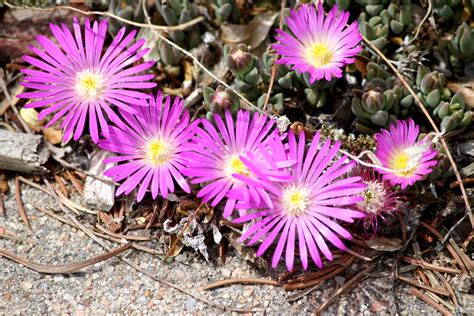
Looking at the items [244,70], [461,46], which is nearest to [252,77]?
[244,70]

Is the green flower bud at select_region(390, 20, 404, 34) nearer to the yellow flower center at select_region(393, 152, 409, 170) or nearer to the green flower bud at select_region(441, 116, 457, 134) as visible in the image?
the green flower bud at select_region(441, 116, 457, 134)

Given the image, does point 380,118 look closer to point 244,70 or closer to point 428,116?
point 428,116

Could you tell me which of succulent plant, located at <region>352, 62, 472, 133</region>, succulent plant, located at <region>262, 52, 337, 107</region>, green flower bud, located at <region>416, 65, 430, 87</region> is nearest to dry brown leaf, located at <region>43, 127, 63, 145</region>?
succulent plant, located at <region>262, 52, 337, 107</region>

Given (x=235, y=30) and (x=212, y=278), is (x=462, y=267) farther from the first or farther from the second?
(x=235, y=30)

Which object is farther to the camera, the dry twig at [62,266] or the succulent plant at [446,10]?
the succulent plant at [446,10]

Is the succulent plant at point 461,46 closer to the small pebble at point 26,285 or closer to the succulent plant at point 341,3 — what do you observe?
the succulent plant at point 341,3

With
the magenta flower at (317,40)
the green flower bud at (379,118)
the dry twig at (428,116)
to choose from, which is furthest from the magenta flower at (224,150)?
the dry twig at (428,116)

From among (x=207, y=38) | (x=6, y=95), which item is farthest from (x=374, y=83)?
(x=6, y=95)
